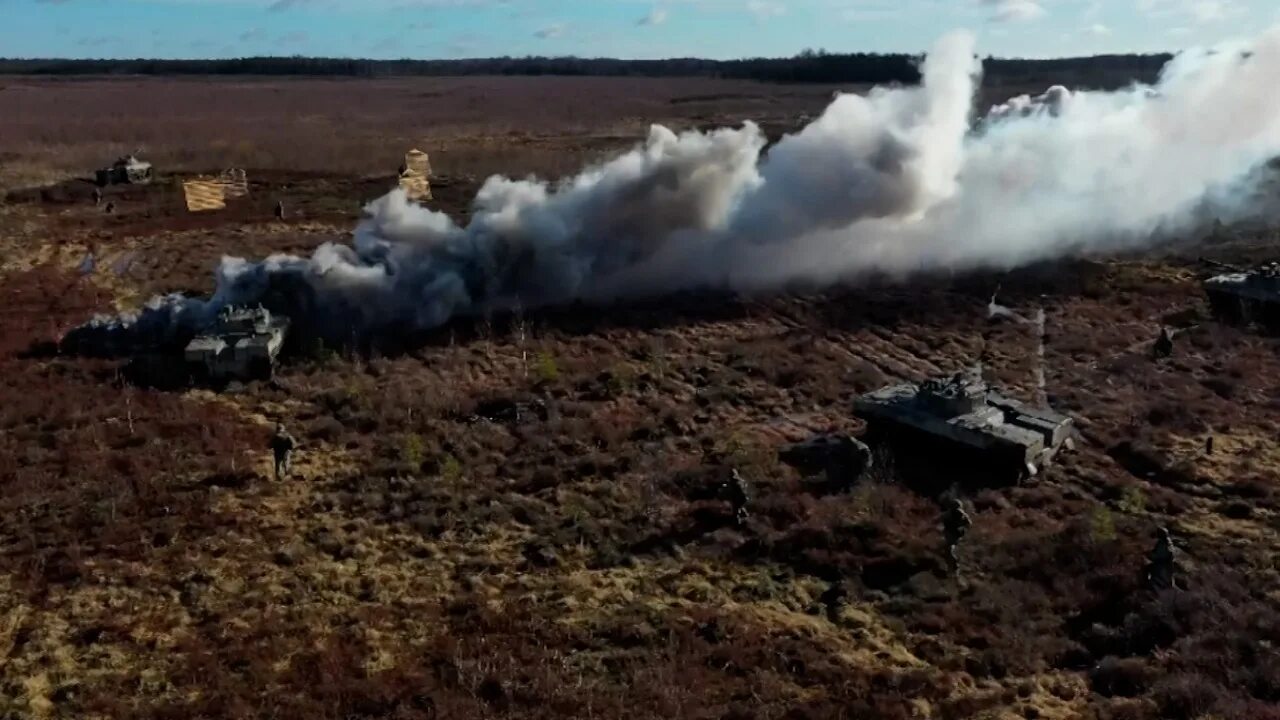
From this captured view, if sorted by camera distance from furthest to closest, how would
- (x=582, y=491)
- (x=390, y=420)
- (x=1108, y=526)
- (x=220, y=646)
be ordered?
1. (x=390, y=420)
2. (x=582, y=491)
3. (x=1108, y=526)
4. (x=220, y=646)

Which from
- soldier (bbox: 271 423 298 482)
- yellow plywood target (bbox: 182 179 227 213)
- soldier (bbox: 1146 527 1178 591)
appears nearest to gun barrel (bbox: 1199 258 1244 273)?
soldier (bbox: 1146 527 1178 591)

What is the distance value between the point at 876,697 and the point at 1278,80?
2964 centimetres

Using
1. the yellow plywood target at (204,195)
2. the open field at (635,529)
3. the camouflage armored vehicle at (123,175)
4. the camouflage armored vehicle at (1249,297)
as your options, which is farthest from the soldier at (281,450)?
the camouflage armored vehicle at (123,175)

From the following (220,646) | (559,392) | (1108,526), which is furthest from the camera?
(559,392)

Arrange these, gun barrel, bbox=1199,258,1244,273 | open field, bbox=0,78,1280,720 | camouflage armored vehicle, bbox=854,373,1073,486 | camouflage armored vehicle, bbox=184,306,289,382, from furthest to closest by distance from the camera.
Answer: gun barrel, bbox=1199,258,1244,273, camouflage armored vehicle, bbox=184,306,289,382, camouflage armored vehicle, bbox=854,373,1073,486, open field, bbox=0,78,1280,720

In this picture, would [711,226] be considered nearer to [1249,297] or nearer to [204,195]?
[1249,297]

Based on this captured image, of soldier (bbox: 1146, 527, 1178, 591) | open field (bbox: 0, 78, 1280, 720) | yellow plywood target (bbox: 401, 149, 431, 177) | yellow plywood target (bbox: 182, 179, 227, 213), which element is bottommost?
open field (bbox: 0, 78, 1280, 720)

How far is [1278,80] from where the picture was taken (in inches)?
1304

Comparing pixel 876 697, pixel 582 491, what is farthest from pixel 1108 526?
pixel 582 491

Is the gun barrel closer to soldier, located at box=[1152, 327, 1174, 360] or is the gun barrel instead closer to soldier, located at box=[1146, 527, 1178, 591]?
soldier, located at box=[1152, 327, 1174, 360]

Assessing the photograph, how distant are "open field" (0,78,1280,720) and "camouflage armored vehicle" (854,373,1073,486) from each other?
26.5 inches

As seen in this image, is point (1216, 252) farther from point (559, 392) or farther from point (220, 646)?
point (220, 646)

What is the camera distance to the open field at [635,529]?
1258 centimetres

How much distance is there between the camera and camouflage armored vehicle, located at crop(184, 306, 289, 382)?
23453 millimetres
